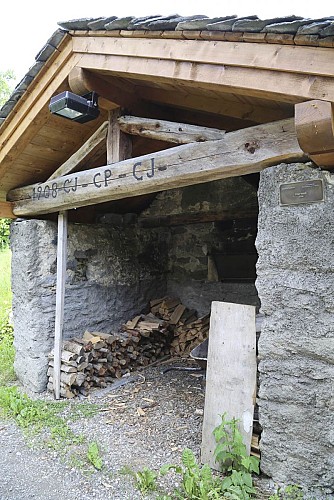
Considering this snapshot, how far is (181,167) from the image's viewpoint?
3072 millimetres

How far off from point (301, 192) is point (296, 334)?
97 centimetres

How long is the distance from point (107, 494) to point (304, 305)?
1.98 m

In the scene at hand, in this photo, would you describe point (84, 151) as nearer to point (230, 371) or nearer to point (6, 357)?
point (230, 371)

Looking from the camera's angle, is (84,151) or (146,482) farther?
(84,151)

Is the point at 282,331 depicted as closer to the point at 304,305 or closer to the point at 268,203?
the point at 304,305

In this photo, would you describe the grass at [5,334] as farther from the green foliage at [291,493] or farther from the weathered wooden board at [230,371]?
the green foliage at [291,493]

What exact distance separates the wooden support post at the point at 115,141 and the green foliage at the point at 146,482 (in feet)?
8.67

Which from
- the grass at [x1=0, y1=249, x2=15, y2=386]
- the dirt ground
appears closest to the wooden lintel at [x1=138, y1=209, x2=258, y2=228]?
the dirt ground

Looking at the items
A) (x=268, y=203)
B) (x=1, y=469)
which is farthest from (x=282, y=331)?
(x=1, y=469)

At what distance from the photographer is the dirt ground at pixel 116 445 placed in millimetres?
2869

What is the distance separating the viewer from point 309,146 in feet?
7.61

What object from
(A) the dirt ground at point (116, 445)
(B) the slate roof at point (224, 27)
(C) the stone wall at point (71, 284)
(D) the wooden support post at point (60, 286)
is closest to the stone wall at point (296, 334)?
(A) the dirt ground at point (116, 445)

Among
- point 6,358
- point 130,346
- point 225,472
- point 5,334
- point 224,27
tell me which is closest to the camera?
point 224,27

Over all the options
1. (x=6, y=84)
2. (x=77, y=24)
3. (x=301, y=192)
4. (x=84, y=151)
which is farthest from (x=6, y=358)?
(x=6, y=84)
